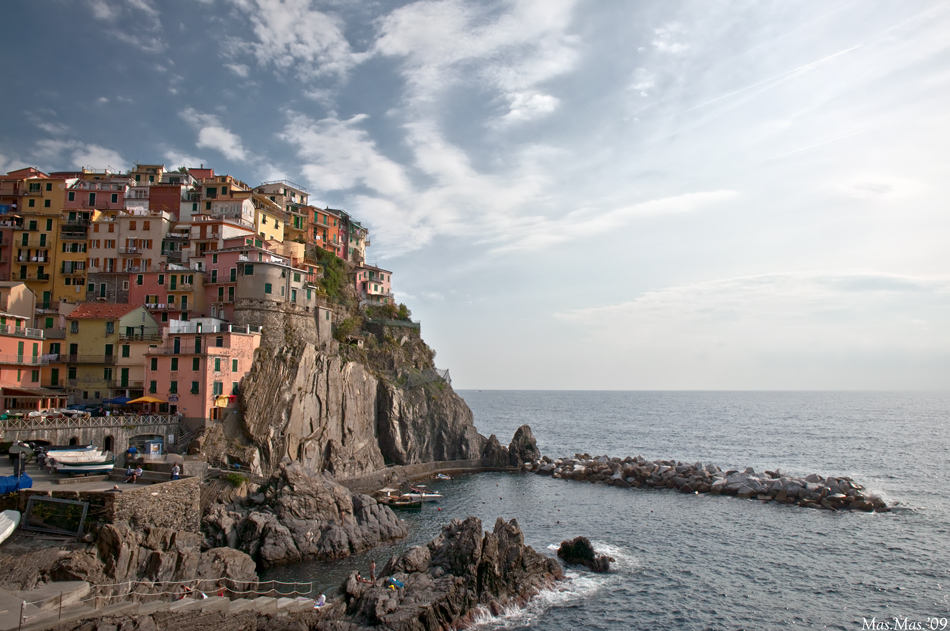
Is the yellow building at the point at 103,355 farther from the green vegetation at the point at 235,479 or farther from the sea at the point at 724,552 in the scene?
the sea at the point at 724,552

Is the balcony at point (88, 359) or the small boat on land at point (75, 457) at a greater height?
the balcony at point (88, 359)

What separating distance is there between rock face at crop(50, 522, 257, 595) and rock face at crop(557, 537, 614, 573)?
20885 mm

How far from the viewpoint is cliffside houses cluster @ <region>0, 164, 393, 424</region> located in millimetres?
52250

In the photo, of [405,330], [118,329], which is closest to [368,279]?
[405,330]

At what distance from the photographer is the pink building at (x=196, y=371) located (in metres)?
51.2

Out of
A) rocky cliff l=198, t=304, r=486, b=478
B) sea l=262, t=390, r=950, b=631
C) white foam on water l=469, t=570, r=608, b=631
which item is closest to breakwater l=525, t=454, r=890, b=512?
sea l=262, t=390, r=950, b=631

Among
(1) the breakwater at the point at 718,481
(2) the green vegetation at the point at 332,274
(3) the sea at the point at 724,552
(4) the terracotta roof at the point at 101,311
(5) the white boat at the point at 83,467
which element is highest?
(2) the green vegetation at the point at 332,274

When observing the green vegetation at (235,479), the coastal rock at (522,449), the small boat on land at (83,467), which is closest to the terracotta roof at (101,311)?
the green vegetation at (235,479)

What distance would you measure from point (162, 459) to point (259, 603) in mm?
21366

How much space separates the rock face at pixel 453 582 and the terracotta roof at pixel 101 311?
41.6 meters

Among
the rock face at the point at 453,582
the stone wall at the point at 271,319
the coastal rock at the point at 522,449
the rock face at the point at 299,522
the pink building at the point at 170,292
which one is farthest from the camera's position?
the coastal rock at the point at 522,449

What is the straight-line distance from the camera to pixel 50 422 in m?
42.7

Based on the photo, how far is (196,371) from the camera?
51.6 meters

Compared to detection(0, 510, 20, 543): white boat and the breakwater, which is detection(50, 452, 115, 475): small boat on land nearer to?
detection(0, 510, 20, 543): white boat
